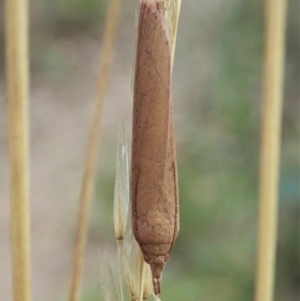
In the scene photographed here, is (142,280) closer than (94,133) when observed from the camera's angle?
Yes

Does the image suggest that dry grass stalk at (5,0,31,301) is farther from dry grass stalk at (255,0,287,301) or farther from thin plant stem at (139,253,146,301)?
dry grass stalk at (255,0,287,301)

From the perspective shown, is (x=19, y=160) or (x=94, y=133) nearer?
(x=19, y=160)

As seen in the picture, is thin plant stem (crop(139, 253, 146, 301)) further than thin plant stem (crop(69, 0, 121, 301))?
No

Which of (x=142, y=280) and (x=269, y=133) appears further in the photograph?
(x=269, y=133)

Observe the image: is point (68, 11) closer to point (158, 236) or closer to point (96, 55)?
point (96, 55)

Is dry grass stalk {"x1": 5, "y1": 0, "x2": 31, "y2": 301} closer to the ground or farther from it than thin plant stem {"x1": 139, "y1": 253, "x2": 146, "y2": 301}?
farther from it

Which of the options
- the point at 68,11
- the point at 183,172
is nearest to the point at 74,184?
the point at 183,172

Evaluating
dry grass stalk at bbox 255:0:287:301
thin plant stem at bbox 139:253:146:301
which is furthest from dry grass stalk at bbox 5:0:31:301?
dry grass stalk at bbox 255:0:287:301
